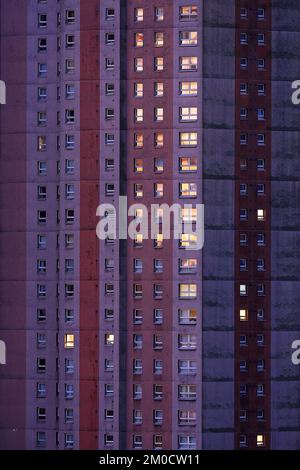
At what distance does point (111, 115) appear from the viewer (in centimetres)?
6050

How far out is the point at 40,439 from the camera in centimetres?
6159

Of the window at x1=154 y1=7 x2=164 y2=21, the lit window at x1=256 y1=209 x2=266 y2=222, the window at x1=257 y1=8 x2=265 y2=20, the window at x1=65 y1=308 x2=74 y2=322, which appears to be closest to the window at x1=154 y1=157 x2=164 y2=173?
the lit window at x1=256 y1=209 x2=266 y2=222

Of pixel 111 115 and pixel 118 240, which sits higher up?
Answer: pixel 111 115

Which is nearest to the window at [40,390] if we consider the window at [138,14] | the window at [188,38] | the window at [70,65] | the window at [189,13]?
the window at [70,65]

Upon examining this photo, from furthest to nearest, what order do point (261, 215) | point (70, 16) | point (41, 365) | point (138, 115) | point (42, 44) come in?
1. point (42, 44)
2. point (41, 365)
3. point (70, 16)
4. point (261, 215)
5. point (138, 115)

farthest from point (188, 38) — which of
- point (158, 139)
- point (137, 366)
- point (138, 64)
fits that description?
point (137, 366)

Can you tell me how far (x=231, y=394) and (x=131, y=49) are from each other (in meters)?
26.1

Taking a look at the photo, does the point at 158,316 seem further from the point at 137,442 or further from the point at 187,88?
the point at 187,88

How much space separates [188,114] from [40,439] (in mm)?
26196

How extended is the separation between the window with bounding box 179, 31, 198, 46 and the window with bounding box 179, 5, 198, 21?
1.01 meters

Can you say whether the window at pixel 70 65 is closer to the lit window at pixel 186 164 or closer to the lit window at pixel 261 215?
the lit window at pixel 186 164
